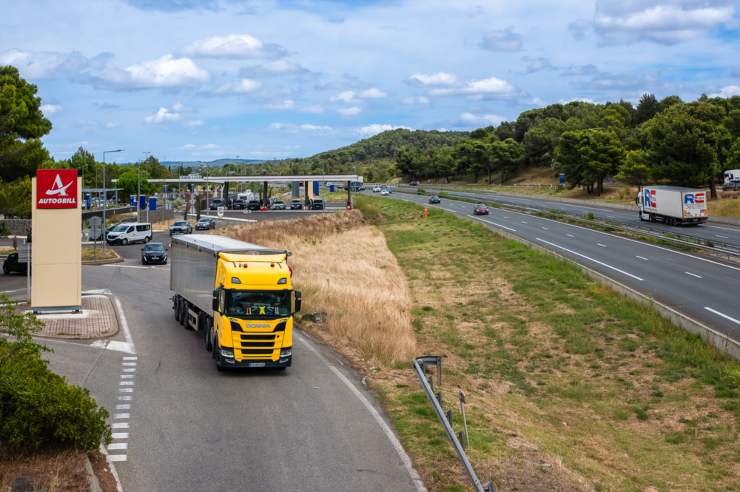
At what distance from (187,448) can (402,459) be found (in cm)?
398

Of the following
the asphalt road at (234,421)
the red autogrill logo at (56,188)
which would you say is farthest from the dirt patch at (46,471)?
the red autogrill logo at (56,188)

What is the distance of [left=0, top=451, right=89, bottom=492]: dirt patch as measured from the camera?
1176 cm

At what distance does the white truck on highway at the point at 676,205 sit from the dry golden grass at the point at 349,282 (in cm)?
2304

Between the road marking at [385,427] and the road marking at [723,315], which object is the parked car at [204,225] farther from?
the road marking at [385,427]

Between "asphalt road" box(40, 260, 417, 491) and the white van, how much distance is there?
43.0 meters

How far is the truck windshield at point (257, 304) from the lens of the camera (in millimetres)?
20828

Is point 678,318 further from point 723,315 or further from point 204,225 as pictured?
point 204,225

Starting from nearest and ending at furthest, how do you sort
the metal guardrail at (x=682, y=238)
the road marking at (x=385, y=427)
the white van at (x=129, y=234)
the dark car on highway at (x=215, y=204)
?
the road marking at (x=385, y=427), the metal guardrail at (x=682, y=238), the white van at (x=129, y=234), the dark car on highway at (x=215, y=204)

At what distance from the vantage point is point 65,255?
96.5ft

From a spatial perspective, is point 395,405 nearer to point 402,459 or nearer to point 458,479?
point 402,459

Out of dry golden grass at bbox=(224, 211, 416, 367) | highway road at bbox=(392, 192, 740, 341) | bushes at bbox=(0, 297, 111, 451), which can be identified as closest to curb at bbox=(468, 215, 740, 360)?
highway road at bbox=(392, 192, 740, 341)

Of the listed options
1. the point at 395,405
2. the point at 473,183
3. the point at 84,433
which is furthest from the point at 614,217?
the point at 473,183

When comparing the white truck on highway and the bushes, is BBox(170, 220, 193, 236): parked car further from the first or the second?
the bushes

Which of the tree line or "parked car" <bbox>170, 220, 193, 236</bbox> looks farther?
the tree line
